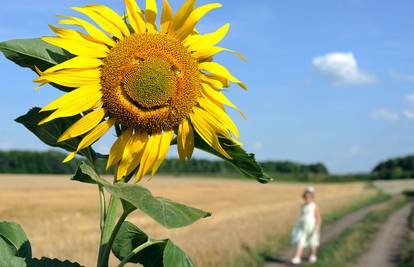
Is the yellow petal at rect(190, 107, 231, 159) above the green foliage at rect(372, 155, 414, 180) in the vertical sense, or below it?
below

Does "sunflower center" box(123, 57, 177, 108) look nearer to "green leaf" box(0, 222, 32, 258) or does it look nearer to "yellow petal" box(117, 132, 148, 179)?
"yellow petal" box(117, 132, 148, 179)

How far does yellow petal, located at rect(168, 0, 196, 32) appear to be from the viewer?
4.46 feet

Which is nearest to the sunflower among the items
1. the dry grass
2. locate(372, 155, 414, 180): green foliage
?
the dry grass

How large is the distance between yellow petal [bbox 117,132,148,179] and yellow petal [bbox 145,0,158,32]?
25 centimetres

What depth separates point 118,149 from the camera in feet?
4.46

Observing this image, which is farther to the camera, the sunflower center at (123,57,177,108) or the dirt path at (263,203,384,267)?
the dirt path at (263,203,384,267)

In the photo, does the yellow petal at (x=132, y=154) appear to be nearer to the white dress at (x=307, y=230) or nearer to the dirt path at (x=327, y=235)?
the dirt path at (x=327, y=235)

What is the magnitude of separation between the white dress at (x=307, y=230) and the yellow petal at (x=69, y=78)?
14.7 metres

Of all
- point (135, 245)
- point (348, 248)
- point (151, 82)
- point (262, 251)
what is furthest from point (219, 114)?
point (348, 248)

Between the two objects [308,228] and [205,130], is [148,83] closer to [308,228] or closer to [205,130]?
[205,130]

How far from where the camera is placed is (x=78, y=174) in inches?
46.5

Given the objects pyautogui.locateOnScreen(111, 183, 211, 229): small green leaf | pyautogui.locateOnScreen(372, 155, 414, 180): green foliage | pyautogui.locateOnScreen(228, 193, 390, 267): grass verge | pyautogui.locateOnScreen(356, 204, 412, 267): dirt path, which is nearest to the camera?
pyautogui.locateOnScreen(111, 183, 211, 229): small green leaf

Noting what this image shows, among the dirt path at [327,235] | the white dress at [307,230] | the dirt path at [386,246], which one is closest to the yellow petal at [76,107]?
the dirt path at [327,235]

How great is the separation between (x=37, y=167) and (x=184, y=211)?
83655 millimetres
